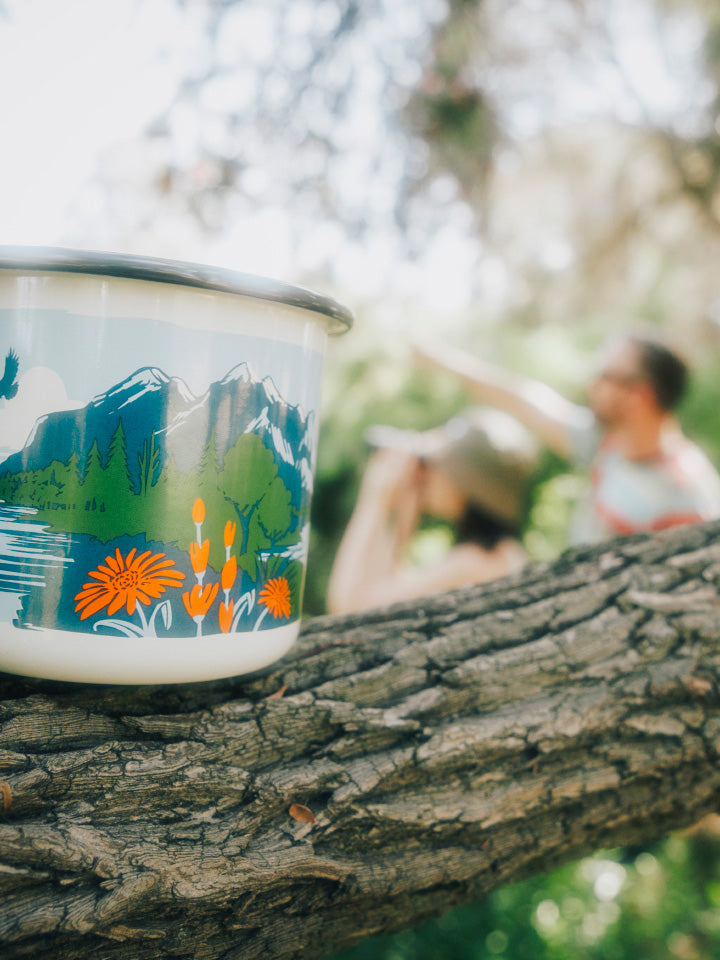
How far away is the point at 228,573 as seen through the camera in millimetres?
797

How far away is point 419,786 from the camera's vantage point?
89cm

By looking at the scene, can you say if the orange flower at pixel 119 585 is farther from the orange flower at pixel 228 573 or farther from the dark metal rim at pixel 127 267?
the dark metal rim at pixel 127 267

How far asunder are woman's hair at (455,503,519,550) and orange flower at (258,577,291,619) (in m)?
1.67

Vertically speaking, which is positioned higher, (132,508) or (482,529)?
(132,508)

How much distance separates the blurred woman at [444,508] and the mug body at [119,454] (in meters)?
1.60

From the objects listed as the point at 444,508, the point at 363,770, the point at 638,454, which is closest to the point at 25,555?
the point at 363,770

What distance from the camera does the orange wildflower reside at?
789mm

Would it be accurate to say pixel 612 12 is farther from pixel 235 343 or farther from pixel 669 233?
pixel 235 343

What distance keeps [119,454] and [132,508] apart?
0.06 metres

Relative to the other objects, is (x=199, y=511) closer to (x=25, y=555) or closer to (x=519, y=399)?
(x=25, y=555)

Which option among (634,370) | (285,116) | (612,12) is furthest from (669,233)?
(285,116)

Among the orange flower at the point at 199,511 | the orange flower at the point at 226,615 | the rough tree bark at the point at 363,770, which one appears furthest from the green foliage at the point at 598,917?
the orange flower at the point at 199,511

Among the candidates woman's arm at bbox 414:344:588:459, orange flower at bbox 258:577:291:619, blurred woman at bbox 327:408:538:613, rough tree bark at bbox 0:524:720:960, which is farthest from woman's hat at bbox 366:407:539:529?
orange flower at bbox 258:577:291:619

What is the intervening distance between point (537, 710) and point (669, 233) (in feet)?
11.3
